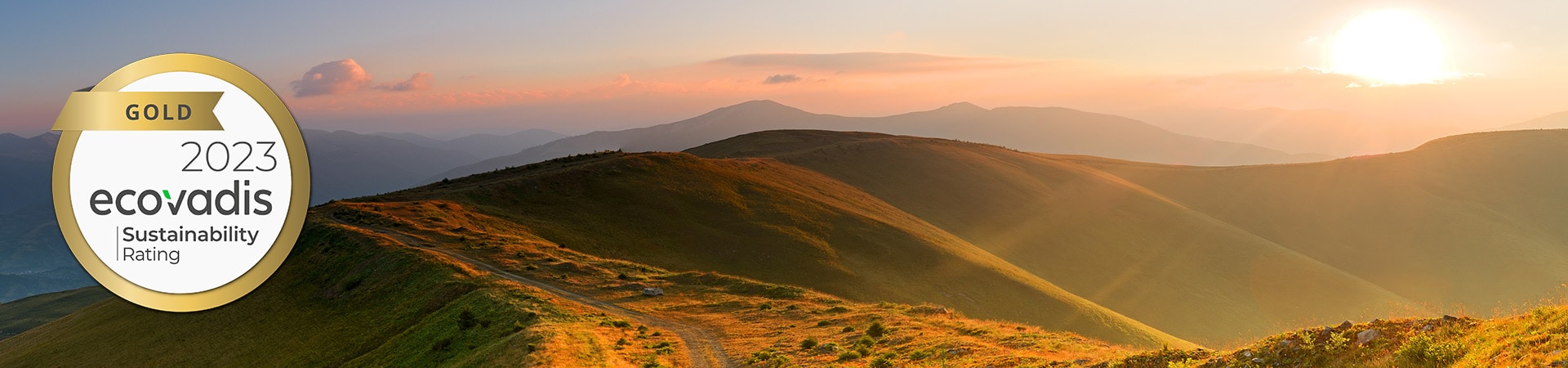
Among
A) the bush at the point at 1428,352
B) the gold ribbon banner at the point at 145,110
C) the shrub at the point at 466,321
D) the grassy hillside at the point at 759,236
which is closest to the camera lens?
the bush at the point at 1428,352

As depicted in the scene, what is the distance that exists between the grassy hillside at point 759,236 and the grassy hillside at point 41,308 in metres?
124

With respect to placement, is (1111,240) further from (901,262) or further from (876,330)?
(876,330)

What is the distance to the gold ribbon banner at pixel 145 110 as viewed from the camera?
798 inches

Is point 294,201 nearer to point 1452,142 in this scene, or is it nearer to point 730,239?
point 730,239

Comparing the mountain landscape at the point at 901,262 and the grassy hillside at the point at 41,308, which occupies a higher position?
the mountain landscape at the point at 901,262

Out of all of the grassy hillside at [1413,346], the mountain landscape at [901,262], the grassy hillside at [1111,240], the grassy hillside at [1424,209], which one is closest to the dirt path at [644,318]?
the mountain landscape at [901,262]

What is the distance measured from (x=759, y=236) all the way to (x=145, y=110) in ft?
169

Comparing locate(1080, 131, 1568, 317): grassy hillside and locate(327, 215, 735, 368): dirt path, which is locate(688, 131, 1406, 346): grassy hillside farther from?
locate(327, 215, 735, 368): dirt path

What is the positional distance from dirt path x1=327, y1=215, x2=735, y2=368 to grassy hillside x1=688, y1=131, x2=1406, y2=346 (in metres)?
55.0

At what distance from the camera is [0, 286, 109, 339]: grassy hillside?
131250 mm

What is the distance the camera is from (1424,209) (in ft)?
412

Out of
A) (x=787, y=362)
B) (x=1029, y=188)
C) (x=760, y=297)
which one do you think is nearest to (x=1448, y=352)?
(x=787, y=362)

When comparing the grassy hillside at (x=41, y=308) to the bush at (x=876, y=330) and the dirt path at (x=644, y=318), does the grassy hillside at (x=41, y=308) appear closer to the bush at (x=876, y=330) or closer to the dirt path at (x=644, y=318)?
the dirt path at (x=644, y=318)

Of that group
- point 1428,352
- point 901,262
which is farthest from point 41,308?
point 1428,352
